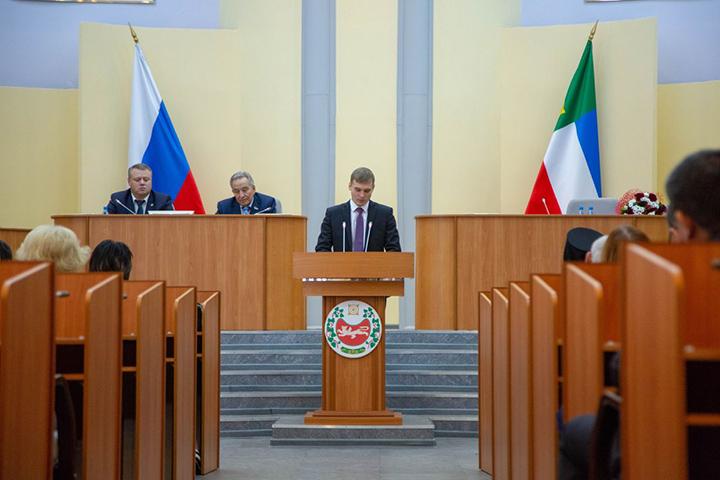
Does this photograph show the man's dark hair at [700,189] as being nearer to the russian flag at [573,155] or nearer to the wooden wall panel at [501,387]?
the wooden wall panel at [501,387]

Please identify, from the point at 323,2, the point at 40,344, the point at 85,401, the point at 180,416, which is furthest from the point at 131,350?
the point at 323,2

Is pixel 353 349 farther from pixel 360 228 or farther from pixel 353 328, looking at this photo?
pixel 360 228

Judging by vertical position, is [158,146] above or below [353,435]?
above

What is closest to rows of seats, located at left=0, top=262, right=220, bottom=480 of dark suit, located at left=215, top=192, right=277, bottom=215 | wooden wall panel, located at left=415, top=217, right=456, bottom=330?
wooden wall panel, located at left=415, top=217, right=456, bottom=330

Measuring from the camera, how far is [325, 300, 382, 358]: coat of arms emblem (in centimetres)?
662

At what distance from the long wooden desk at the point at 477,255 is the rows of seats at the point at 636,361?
4.29 m

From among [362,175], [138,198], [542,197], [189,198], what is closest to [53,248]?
[362,175]

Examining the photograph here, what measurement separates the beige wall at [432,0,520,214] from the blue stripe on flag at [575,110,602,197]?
908 millimetres

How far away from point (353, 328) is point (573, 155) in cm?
450

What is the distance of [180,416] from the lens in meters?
4.93

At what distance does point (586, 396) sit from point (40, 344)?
1.59 m

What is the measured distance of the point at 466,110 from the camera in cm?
1104

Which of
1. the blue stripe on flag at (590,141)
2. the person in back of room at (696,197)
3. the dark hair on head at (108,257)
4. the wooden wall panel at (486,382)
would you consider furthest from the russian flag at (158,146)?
the person in back of room at (696,197)

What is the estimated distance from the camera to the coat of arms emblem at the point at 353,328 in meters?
6.62
